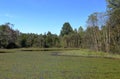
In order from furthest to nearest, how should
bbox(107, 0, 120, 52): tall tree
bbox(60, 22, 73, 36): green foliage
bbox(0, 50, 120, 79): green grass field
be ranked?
1. bbox(60, 22, 73, 36): green foliage
2. bbox(107, 0, 120, 52): tall tree
3. bbox(0, 50, 120, 79): green grass field

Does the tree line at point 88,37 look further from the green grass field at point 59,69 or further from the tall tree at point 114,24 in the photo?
the green grass field at point 59,69

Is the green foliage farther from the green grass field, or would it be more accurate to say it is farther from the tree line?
the green grass field

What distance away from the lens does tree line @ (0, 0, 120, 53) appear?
49750 millimetres

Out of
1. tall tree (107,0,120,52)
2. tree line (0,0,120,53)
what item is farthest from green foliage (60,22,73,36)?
tall tree (107,0,120,52)

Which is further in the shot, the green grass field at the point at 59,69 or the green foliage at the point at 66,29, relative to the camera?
the green foliage at the point at 66,29

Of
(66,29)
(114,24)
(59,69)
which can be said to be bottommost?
(59,69)

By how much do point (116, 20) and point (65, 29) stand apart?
77851 millimetres

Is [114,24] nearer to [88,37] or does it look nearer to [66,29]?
[88,37]

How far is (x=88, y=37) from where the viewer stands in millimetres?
79000

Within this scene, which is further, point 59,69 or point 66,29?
point 66,29

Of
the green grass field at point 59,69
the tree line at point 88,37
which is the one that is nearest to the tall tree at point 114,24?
the tree line at point 88,37

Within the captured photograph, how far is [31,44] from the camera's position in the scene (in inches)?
4476

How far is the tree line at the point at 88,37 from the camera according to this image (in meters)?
49.8

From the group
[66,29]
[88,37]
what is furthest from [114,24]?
[66,29]
